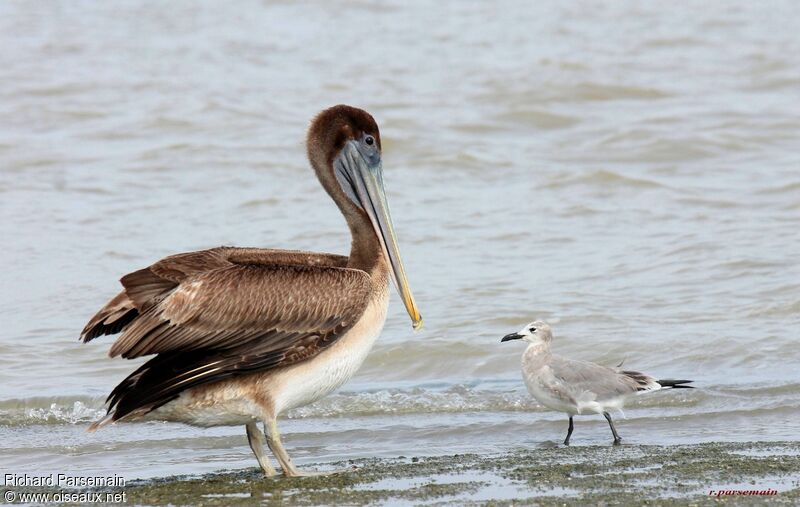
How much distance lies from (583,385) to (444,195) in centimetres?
707

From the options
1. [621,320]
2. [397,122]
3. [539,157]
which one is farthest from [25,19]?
[621,320]

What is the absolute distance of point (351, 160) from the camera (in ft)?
23.3

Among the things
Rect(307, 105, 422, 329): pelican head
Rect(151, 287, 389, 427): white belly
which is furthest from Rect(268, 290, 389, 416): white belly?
Rect(307, 105, 422, 329): pelican head

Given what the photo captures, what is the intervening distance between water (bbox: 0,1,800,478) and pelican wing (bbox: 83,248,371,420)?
1014mm

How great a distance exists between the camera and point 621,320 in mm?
10234

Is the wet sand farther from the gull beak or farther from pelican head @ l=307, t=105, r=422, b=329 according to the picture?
pelican head @ l=307, t=105, r=422, b=329

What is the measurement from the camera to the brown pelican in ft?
20.3

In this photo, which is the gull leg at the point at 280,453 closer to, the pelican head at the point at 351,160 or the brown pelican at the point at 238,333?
the brown pelican at the point at 238,333

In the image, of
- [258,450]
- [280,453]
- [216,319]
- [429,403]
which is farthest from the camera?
[429,403]

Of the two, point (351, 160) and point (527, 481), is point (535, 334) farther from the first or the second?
point (527, 481)

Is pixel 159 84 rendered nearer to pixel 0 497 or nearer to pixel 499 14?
pixel 499 14

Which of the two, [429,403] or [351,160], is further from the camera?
[429,403]

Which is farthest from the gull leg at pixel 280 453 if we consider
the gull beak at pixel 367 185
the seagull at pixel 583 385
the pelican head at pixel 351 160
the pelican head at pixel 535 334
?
the pelican head at pixel 535 334

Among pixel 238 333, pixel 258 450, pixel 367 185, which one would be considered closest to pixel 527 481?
pixel 258 450
